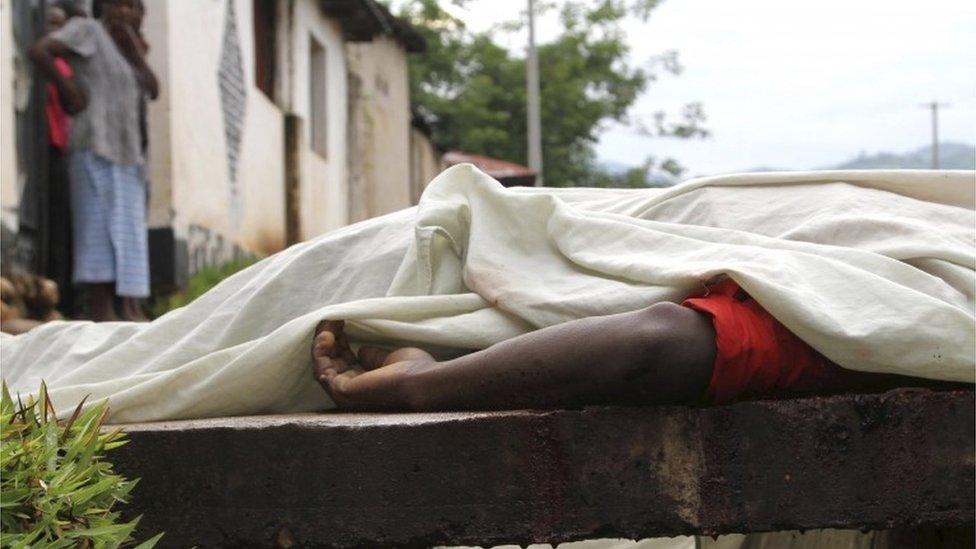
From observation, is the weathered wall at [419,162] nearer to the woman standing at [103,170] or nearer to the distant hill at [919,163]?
the woman standing at [103,170]

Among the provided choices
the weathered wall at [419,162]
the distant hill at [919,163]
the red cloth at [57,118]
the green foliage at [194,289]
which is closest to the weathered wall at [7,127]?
the red cloth at [57,118]

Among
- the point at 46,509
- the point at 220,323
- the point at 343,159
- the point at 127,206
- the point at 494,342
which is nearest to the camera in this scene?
the point at 46,509

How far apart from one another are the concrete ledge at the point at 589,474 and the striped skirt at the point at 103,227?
5230 mm

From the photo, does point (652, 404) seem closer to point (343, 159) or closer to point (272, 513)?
point (272, 513)

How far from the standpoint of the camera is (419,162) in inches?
875

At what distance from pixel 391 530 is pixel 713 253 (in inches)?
26.5

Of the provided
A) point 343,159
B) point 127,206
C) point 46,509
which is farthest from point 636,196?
point 343,159

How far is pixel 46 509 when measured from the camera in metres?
1.62

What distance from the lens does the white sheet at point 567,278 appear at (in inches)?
87.1

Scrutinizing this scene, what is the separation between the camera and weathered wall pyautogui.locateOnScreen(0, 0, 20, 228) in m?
6.59

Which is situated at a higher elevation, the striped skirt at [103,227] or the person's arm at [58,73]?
the person's arm at [58,73]

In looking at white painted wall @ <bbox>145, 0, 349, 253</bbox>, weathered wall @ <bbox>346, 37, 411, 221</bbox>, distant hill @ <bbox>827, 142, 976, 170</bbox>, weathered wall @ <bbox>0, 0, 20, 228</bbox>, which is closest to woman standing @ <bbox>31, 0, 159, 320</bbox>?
weathered wall @ <bbox>0, 0, 20, 228</bbox>

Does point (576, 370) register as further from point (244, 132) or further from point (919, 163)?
point (244, 132)

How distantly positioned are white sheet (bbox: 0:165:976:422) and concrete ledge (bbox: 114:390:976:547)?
142 millimetres
